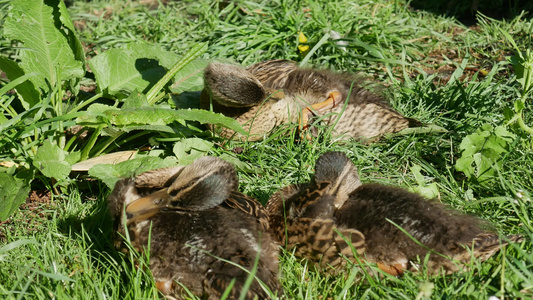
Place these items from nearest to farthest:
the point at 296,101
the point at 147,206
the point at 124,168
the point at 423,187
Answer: the point at 147,206 → the point at 423,187 → the point at 124,168 → the point at 296,101

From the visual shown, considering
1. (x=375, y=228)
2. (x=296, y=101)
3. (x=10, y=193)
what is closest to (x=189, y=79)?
(x=296, y=101)

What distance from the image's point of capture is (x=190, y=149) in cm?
472

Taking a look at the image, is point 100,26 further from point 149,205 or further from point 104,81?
point 149,205

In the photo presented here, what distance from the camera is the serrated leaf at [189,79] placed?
5648 millimetres

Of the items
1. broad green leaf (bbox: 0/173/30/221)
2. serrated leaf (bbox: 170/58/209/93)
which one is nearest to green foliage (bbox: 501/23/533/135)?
serrated leaf (bbox: 170/58/209/93)

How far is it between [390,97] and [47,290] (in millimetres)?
3518

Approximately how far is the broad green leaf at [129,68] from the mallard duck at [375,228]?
2.05 meters

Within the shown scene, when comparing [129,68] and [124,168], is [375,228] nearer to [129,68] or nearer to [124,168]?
[124,168]

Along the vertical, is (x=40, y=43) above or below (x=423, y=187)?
above

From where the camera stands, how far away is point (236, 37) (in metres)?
6.57

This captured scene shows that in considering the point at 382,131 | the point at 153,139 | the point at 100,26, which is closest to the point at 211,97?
the point at 153,139

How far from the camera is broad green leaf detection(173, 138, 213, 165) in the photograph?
455 centimetres

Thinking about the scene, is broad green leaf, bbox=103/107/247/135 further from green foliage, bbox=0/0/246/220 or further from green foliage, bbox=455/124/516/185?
green foliage, bbox=455/124/516/185

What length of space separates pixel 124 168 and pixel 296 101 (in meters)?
1.76
